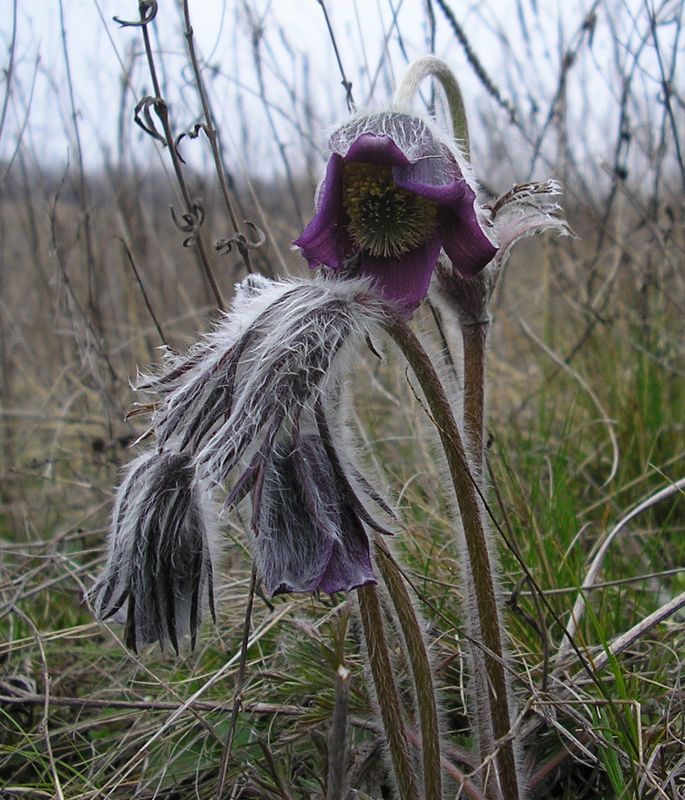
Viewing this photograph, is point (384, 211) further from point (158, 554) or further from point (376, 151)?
point (158, 554)

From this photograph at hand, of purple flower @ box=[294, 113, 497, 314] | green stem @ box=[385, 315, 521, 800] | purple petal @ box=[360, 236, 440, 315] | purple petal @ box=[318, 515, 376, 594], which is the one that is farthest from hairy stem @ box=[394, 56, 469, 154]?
purple petal @ box=[318, 515, 376, 594]

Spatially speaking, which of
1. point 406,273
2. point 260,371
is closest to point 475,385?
point 406,273

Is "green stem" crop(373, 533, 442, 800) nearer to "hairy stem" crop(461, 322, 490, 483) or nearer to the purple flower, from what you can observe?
"hairy stem" crop(461, 322, 490, 483)

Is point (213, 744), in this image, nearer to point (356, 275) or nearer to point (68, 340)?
point (356, 275)

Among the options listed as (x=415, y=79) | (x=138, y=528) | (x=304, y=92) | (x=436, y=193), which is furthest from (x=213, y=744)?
(x=304, y=92)

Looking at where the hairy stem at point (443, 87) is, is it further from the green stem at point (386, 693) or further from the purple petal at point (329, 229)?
the green stem at point (386, 693)

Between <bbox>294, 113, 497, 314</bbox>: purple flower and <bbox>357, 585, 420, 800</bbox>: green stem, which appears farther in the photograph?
<bbox>357, 585, 420, 800</bbox>: green stem

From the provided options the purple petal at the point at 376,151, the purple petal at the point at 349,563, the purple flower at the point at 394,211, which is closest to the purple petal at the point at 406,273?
the purple flower at the point at 394,211
